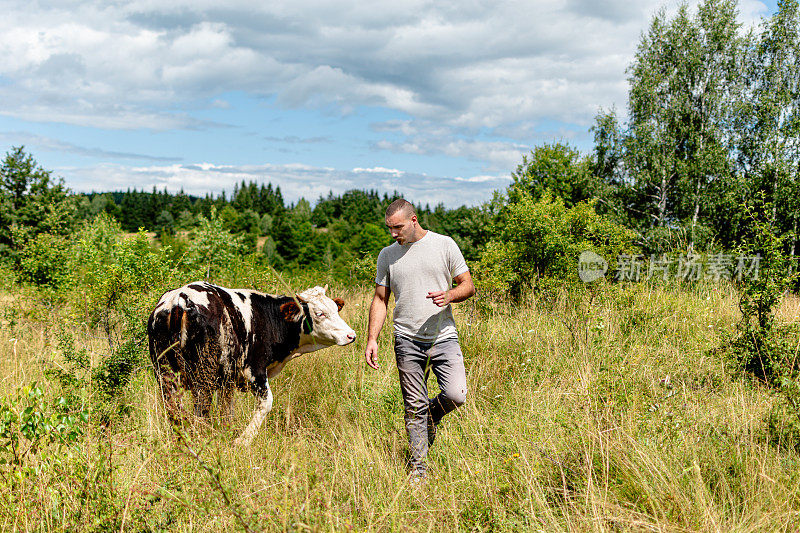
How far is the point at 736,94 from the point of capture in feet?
83.7

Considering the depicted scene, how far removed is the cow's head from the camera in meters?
5.81

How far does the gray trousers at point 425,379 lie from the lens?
433 centimetres

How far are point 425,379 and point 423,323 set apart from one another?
47 centimetres

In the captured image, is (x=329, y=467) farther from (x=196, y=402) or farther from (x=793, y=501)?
(x=793, y=501)

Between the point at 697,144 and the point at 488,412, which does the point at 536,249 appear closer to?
the point at 488,412

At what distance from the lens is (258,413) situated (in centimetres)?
504

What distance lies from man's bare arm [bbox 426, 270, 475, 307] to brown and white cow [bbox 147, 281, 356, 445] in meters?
1.22

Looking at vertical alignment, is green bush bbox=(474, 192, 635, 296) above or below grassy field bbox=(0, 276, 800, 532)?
above

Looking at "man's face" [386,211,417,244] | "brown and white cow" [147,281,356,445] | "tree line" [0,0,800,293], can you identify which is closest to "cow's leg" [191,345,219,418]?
"brown and white cow" [147,281,356,445]

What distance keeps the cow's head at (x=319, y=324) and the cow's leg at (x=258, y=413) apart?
740 mm

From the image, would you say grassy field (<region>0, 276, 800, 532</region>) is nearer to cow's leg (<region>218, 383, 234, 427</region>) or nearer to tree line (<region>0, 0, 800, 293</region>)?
cow's leg (<region>218, 383, 234, 427</region>)

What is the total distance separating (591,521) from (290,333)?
148 inches

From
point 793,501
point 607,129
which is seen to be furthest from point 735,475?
point 607,129

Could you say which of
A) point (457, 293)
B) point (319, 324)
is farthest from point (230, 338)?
point (457, 293)
